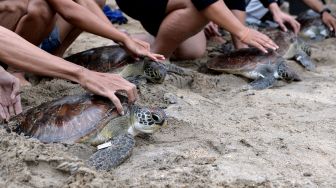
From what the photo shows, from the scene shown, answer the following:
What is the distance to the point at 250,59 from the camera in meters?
4.14

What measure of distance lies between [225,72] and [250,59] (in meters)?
0.22

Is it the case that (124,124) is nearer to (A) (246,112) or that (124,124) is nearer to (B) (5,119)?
(B) (5,119)

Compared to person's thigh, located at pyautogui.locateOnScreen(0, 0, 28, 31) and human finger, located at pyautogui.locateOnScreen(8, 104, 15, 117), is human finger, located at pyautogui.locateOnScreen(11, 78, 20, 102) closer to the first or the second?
human finger, located at pyautogui.locateOnScreen(8, 104, 15, 117)

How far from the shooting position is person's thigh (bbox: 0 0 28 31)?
10.1 ft

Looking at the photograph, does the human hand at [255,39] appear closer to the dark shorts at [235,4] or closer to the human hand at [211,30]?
the dark shorts at [235,4]

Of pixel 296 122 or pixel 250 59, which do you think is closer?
pixel 296 122

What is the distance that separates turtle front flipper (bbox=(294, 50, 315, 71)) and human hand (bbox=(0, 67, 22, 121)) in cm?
255

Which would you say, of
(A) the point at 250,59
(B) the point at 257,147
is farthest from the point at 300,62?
(B) the point at 257,147

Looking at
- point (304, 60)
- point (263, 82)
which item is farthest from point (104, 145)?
point (304, 60)

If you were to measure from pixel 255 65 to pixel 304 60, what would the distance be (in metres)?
0.55

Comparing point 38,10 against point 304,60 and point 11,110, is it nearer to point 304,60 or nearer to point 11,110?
point 11,110

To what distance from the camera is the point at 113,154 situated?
225 centimetres

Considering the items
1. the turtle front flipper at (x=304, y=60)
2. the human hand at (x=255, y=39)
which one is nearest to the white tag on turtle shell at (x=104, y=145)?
the human hand at (x=255, y=39)

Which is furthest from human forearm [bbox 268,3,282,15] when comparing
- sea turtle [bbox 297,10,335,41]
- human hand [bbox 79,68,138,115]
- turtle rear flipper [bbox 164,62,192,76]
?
human hand [bbox 79,68,138,115]
